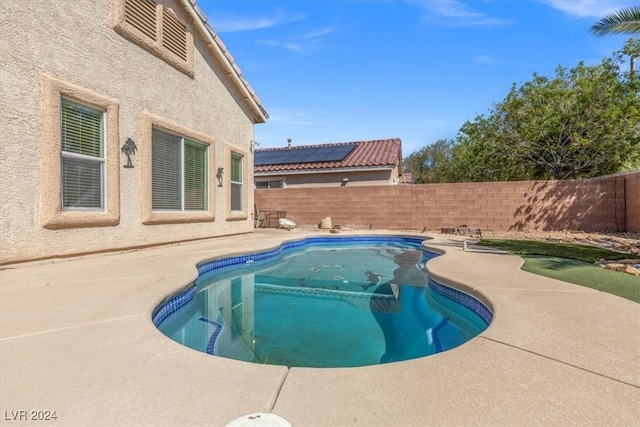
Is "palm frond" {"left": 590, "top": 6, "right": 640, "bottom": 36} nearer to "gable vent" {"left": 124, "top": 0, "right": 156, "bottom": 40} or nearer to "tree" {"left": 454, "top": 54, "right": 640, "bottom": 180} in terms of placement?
"tree" {"left": 454, "top": 54, "right": 640, "bottom": 180}

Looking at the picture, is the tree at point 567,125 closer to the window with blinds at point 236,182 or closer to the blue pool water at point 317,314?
the blue pool water at point 317,314

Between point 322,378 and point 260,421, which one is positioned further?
point 322,378

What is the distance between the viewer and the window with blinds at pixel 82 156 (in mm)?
6352

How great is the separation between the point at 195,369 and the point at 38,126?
5.90 m

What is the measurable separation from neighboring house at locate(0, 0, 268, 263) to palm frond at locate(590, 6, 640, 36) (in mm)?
11170

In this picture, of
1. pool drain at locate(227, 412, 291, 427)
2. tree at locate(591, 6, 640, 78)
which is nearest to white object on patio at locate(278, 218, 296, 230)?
tree at locate(591, 6, 640, 78)

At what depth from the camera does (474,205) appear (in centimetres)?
1434

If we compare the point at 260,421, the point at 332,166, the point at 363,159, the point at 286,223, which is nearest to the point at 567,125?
the point at 363,159

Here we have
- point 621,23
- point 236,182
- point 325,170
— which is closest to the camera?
point 621,23

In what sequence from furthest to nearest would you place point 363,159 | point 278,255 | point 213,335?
point 363,159
point 278,255
point 213,335

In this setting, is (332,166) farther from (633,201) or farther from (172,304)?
(172,304)

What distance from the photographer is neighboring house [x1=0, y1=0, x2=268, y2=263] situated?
18.4 ft

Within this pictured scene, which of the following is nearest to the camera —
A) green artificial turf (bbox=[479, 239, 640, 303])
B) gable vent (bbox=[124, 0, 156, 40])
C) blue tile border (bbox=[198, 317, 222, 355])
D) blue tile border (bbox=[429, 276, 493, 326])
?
blue tile border (bbox=[198, 317, 222, 355])

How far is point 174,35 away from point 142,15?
113cm
